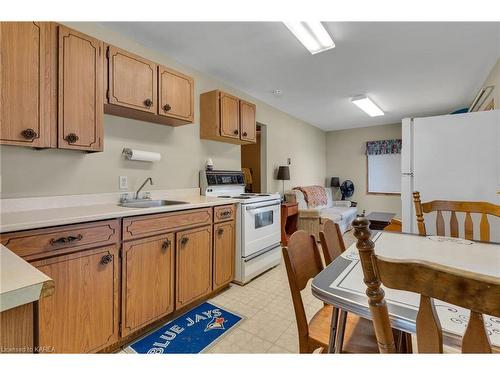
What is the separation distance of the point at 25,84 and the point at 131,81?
2.35 feet

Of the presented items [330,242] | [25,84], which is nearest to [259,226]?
[330,242]

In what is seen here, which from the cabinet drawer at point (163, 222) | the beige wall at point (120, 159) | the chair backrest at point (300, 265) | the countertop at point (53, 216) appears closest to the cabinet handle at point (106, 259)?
the cabinet drawer at point (163, 222)

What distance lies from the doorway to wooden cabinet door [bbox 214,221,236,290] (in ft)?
6.32

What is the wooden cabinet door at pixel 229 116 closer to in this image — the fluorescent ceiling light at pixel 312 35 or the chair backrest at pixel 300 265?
the fluorescent ceiling light at pixel 312 35

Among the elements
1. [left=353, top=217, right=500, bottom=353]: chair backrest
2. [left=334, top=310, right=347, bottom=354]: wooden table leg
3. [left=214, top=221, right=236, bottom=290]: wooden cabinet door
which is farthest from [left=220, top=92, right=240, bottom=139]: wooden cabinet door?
[left=353, top=217, right=500, bottom=353]: chair backrest

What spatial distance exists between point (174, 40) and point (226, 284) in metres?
2.40

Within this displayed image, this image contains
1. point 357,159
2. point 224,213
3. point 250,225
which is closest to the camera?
point 224,213

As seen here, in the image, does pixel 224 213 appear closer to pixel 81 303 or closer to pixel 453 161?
pixel 81 303

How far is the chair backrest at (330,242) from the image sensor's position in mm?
1355

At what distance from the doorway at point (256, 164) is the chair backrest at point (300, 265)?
120 inches

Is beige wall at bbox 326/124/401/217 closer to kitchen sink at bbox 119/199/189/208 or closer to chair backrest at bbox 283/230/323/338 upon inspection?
kitchen sink at bbox 119/199/189/208

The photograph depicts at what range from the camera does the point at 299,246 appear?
3.95 feet

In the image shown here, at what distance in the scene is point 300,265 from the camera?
1.16 m
